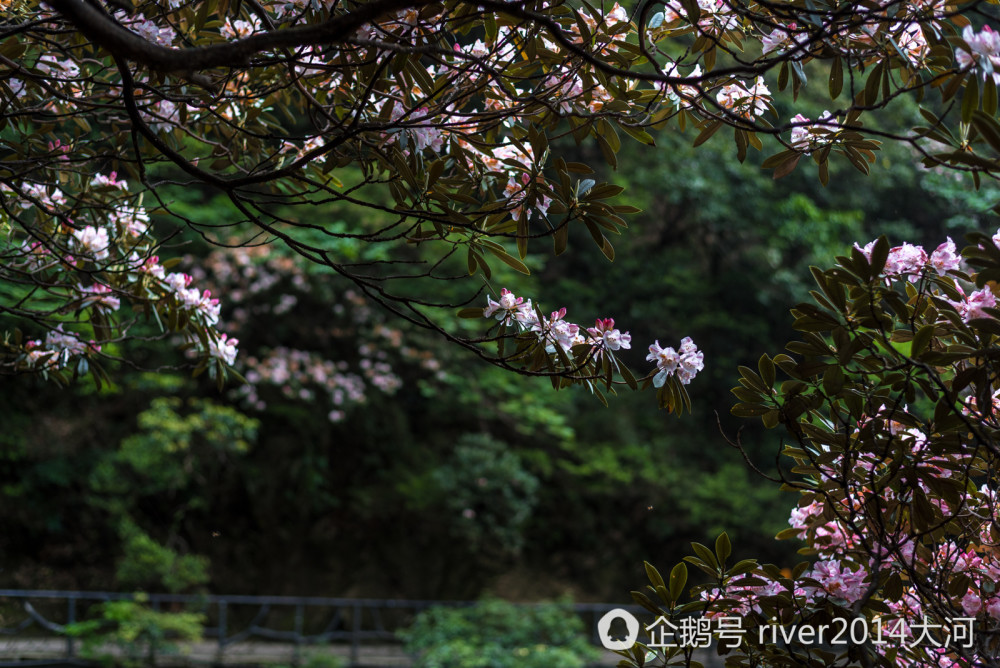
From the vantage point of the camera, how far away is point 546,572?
6.26 meters

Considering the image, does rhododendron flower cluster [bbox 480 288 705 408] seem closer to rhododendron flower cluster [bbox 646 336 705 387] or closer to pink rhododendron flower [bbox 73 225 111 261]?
rhododendron flower cluster [bbox 646 336 705 387]

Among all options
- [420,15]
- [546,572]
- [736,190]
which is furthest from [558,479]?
[420,15]

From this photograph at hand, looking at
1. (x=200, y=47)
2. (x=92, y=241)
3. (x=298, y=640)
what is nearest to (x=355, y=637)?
(x=298, y=640)

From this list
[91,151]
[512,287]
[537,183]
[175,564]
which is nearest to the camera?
[537,183]

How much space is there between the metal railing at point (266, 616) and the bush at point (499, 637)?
0.14 meters

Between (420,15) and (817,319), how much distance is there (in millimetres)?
652

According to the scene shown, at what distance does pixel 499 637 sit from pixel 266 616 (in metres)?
1.76

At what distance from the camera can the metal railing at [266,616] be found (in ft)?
14.7

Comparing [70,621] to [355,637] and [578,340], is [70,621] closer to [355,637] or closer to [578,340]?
[355,637]

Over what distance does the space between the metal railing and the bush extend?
0.14 metres

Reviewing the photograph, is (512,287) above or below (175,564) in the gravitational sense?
above

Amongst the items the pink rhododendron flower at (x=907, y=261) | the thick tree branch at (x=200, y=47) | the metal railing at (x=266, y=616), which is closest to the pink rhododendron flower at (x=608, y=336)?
the pink rhododendron flower at (x=907, y=261)

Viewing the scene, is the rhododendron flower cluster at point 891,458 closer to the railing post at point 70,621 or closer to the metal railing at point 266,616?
the metal railing at point 266,616

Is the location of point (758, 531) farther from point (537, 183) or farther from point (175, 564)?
point (537, 183)
